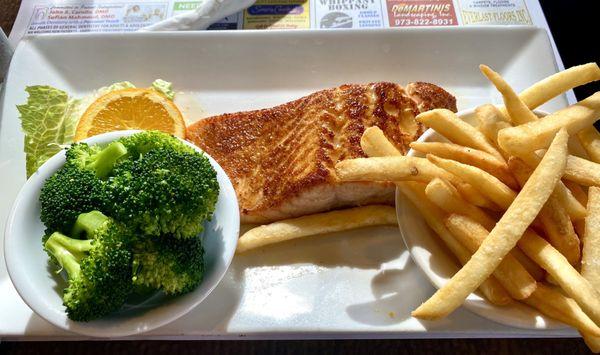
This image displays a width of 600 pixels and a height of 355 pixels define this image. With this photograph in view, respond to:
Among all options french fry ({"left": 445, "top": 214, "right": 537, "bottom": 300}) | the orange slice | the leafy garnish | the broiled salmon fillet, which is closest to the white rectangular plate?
the leafy garnish

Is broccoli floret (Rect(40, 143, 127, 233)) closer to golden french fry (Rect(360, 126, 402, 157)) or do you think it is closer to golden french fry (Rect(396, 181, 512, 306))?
golden french fry (Rect(360, 126, 402, 157))

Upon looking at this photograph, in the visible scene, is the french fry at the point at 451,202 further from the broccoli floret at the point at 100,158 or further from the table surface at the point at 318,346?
the broccoli floret at the point at 100,158

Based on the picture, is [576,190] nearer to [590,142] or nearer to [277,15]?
[590,142]

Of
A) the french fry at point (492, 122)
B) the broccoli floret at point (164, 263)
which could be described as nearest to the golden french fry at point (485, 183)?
the french fry at point (492, 122)

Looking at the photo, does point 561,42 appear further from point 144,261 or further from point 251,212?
point 144,261

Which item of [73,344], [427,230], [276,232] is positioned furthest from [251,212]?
[73,344]

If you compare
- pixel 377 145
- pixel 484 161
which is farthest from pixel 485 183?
pixel 377 145

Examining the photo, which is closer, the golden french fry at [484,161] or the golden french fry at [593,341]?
the golden french fry at [593,341]
